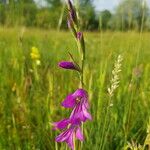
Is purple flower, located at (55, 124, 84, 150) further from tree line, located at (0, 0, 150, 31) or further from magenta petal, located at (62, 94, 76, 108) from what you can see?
tree line, located at (0, 0, 150, 31)

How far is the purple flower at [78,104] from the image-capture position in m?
0.78

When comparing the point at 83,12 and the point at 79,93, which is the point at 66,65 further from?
the point at 83,12

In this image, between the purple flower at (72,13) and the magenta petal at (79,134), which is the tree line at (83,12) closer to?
the purple flower at (72,13)

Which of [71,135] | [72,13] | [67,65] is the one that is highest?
[72,13]

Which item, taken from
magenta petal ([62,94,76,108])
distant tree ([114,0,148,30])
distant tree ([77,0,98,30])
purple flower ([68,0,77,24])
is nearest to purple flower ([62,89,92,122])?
magenta petal ([62,94,76,108])

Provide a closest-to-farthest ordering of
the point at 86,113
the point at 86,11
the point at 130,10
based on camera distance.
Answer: the point at 86,113, the point at 130,10, the point at 86,11

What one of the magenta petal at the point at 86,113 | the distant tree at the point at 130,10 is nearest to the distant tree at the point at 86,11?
the distant tree at the point at 130,10

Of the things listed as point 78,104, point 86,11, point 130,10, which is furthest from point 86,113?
point 86,11

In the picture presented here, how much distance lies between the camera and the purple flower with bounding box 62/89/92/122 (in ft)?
2.57

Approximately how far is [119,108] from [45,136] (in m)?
0.47

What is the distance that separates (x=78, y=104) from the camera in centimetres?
81

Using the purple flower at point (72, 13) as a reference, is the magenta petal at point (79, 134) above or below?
below

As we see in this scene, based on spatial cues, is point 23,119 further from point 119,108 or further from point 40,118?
point 119,108

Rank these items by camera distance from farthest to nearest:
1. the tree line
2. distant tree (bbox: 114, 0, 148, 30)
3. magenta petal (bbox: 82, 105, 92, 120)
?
the tree line → distant tree (bbox: 114, 0, 148, 30) → magenta petal (bbox: 82, 105, 92, 120)
